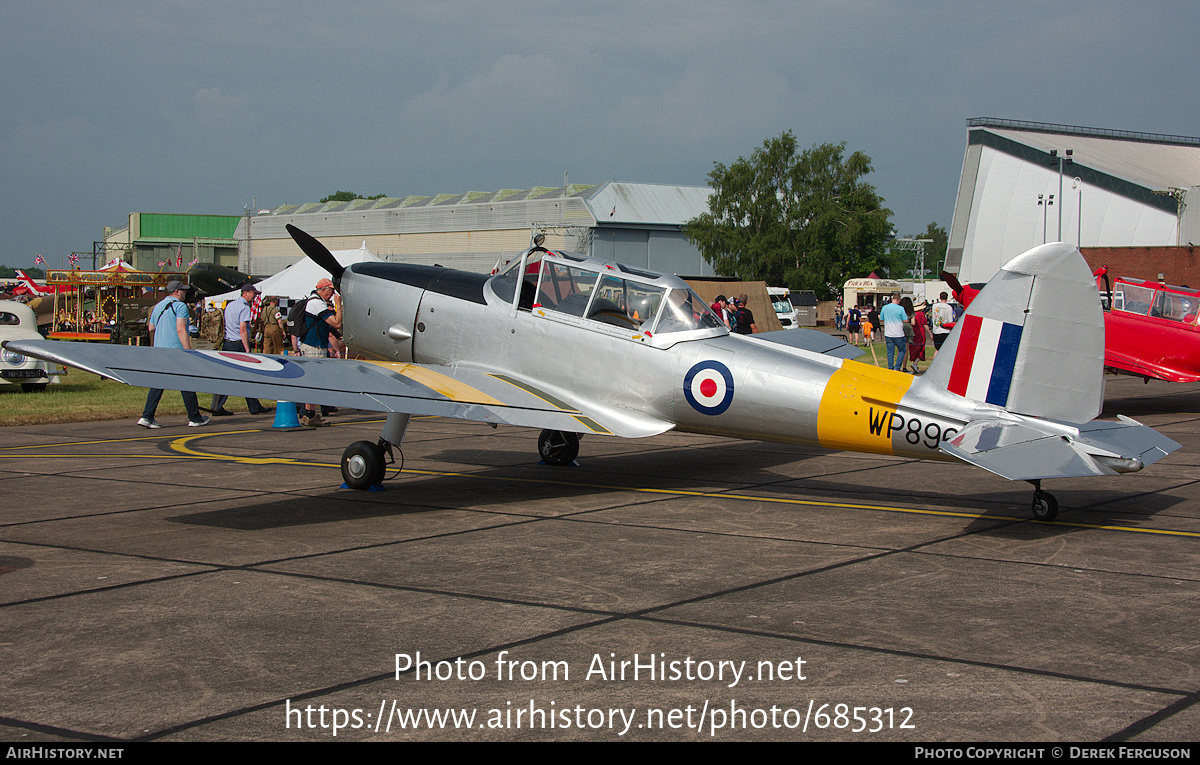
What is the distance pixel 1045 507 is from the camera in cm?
831

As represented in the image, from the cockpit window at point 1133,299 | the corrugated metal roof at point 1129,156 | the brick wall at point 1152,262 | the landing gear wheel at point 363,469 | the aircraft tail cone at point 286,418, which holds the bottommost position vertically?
the aircraft tail cone at point 286,418

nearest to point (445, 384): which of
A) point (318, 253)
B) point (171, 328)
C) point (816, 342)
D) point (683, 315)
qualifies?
point (683, 315)

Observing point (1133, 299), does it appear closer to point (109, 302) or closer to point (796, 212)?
point (109, 302)

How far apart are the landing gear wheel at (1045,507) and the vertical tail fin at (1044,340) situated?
0.79 meters

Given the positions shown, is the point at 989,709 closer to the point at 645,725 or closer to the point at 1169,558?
the point at 645,725

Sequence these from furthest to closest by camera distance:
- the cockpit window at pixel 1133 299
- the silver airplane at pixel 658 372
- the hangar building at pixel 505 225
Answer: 1. the hangar building at pixel 505 225
2. the cockpit window at pixel 1133 299
3. the silver airplane at pixel 658 372

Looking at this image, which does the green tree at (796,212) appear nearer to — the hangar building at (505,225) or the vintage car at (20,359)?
the hangar building at (505,225)

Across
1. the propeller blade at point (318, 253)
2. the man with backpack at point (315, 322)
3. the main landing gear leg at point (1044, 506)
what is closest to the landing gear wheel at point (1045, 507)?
the main landing gear leg at point (1044, 506)

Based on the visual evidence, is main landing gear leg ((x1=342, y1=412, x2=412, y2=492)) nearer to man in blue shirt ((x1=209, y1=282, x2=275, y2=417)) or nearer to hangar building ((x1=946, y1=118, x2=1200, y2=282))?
man in blue shirt ((x1=209, y1=282, x2=275, y2=417))

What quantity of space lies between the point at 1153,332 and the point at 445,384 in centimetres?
1425

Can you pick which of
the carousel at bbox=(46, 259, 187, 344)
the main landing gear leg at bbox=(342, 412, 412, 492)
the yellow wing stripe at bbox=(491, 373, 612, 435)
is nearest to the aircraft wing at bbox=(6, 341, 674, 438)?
the yellow wing stripe at bbox=(491, 373, 612, 435)

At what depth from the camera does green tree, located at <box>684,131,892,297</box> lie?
82750 mm

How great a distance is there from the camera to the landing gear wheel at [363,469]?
9.91 m

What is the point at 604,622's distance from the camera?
5531 millimetres
